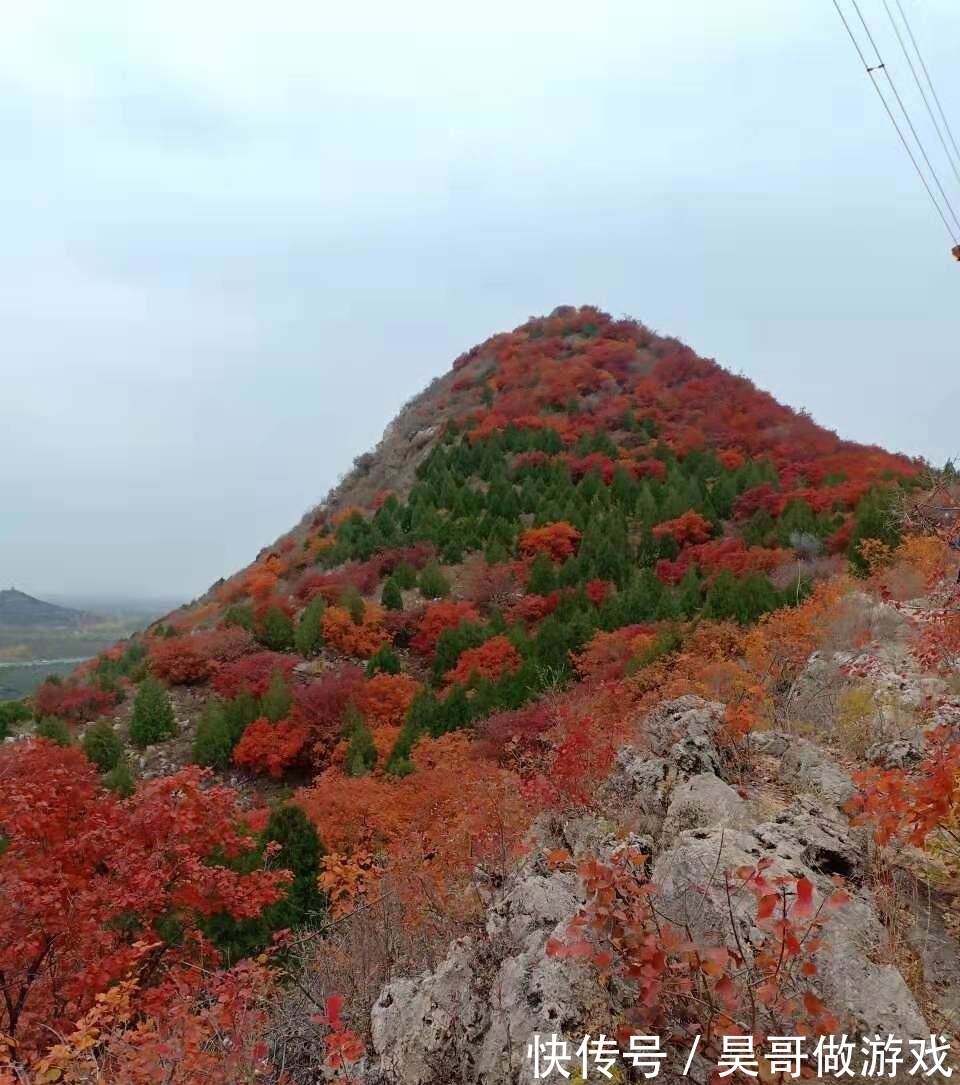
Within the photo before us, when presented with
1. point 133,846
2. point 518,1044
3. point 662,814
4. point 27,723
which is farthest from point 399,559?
point 518,1044

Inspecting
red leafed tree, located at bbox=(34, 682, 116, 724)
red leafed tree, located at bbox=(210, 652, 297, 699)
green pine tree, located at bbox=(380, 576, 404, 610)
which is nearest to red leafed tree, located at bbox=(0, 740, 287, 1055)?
red leafed tree, located at bbox=(210, 652, 297, 699)

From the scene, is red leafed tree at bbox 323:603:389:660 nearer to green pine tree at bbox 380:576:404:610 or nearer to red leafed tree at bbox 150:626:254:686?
green pine tree at bbox 380:576:404:610

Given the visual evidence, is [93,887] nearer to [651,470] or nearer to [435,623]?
[435,623]

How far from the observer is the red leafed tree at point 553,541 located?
29.7 m

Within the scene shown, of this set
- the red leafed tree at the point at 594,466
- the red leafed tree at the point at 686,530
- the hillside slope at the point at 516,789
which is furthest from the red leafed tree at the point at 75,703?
the red leafed tree at the point at 594,466

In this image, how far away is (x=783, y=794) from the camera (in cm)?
607

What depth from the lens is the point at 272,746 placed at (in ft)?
69.1

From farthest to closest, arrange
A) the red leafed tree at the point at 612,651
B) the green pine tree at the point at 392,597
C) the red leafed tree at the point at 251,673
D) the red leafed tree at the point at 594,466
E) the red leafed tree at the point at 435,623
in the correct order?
the red leafed tree at the point at 594,466 < the green pine tree at the point at 392,597 < the red leafed tree at the point at 435,623 < the red leafed tree at the point at 251,673 < the red leafed tree at the point at 612,651

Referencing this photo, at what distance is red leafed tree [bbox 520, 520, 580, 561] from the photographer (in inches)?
1169

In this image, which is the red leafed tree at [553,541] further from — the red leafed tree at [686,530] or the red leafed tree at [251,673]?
the red leafed tree at [251,673]

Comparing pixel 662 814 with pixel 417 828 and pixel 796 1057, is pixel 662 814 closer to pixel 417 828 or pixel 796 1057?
pixel 796 1057

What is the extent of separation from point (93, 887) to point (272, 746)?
1289cm

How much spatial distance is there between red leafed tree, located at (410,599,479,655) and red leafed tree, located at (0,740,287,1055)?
16.0 m

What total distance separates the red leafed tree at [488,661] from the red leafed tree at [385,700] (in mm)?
1548
